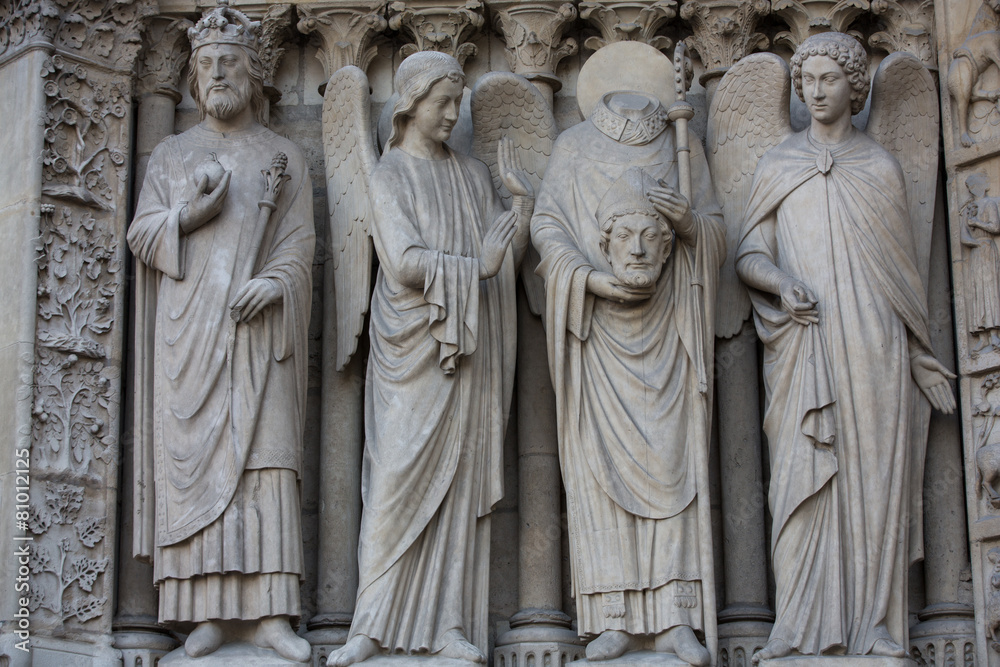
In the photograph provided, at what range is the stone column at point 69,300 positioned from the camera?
9398 mm

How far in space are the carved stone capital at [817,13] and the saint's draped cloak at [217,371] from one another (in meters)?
2.83

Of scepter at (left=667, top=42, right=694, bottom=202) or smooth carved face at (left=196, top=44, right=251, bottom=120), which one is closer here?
scepter at (left=667, top=42, right=694, bottom=202)

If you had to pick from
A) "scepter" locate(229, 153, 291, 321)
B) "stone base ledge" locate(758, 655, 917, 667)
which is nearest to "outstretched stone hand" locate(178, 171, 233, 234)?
"scepter" locate(229, 153, 291, 321)

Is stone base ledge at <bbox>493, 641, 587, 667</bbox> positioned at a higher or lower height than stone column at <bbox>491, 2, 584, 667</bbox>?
lower

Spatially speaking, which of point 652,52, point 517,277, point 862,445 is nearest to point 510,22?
point 652,52

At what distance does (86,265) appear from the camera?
9.90 m

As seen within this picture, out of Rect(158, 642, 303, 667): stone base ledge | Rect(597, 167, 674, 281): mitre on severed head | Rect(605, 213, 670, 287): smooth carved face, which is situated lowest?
Rect(158, 642, 303, 667): stone base ledge

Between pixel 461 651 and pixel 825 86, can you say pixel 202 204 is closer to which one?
pixel 461 651

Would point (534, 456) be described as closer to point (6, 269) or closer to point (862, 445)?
point (862, 445)

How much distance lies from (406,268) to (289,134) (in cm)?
157

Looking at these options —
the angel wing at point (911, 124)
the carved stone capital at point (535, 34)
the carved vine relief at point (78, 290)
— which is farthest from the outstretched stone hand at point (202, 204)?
the angel wing at point (911, 124)

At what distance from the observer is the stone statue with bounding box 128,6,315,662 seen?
9.28 meters

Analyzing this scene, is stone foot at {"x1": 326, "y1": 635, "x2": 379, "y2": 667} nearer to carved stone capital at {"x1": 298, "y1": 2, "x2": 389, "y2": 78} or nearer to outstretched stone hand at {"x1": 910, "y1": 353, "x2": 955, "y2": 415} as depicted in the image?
outstretched stone hand at {"x1": 910, "y1": 353, "x2": 955, "y2": 415}

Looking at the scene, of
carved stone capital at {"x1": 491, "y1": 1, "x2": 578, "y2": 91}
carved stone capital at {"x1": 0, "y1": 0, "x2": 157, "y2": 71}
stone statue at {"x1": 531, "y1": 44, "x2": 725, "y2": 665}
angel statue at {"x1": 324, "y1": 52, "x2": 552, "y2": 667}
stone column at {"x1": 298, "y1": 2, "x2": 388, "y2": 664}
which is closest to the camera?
stone statue at {"x1": 531, "y1": 44, "x2": 725, "y2": 665}
